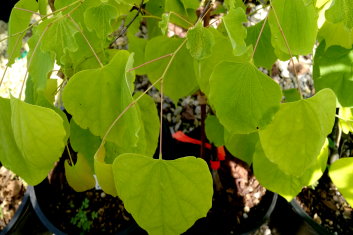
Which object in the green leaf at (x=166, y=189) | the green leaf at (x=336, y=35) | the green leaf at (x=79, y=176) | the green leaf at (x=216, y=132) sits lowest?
the green leaf at (x=216, y=132)

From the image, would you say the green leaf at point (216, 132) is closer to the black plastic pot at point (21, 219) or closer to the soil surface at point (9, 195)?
the black plastic pot at point (21, 219)

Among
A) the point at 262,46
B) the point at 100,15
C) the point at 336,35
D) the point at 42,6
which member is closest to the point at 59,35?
the point at 100,15

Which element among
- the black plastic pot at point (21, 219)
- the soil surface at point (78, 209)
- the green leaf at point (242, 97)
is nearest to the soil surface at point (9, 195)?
the black plastic pot at point (21, 219)

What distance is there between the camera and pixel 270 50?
29.6 inches

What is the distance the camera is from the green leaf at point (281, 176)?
27.8 inches

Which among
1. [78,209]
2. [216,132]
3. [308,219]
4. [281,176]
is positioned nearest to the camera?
[281,176]

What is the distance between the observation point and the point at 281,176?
2.37ft

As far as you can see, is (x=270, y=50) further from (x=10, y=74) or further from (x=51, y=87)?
(x=10, y=74)

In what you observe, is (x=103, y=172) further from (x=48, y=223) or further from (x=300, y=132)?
(x=48, y=223)

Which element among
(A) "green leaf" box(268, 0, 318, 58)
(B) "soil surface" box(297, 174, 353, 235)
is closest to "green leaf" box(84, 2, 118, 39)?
(A) "green leaf" box(268, 0, 318, 58)

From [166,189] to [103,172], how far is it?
0.31 feet

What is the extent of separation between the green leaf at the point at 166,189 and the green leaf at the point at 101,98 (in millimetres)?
48

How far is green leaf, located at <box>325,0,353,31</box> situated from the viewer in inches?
19.6

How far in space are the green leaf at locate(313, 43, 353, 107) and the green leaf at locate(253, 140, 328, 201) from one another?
0.10 metres
